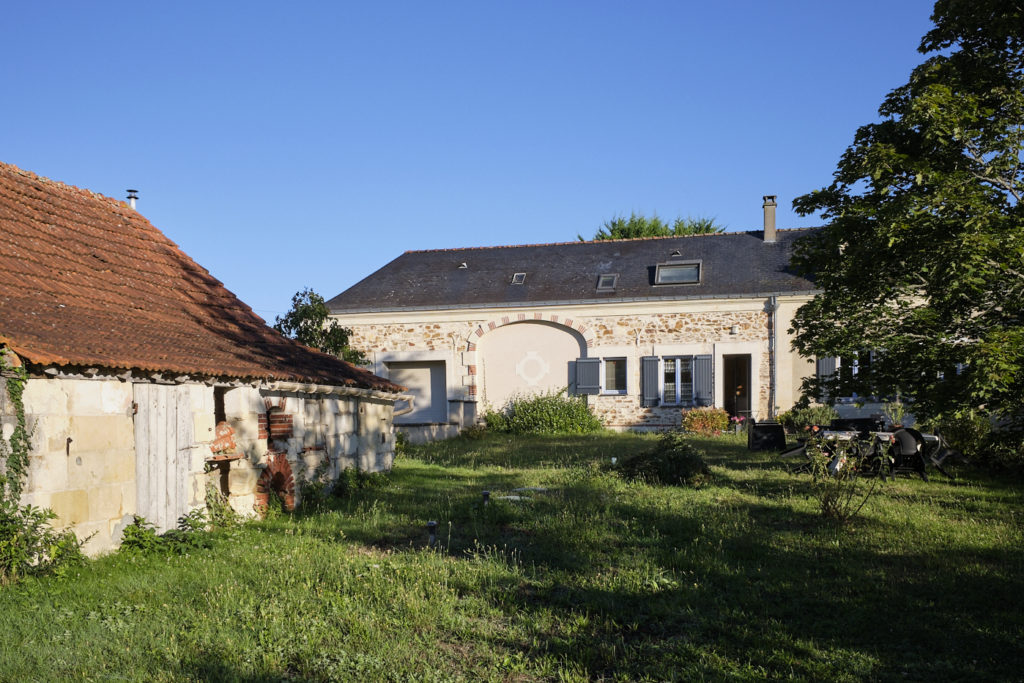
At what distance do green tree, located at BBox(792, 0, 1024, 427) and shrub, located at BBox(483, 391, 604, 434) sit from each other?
10.4 meters

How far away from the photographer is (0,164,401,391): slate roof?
6434 mm

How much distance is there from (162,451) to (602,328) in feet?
47.9

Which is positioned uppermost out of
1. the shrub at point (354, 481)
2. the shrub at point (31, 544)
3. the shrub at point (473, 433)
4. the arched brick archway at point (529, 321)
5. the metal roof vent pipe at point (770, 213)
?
the metal roof vent pipe at point (770, 213)

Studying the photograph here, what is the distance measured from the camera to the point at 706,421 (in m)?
19.0

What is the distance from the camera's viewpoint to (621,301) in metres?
20.2

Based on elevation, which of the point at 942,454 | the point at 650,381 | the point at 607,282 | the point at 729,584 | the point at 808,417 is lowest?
the point at 808,417

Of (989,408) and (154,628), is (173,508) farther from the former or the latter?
(989,408)

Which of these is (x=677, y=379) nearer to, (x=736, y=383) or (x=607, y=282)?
(x=607, y=282)

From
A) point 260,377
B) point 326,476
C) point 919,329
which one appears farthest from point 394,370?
point 919,329

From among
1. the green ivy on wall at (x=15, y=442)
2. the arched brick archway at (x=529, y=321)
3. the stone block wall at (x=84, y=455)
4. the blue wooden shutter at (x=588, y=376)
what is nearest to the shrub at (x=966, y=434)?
the blue wooden shutter at (x=588, y=376)

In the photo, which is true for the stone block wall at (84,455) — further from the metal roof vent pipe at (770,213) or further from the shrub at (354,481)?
the metal roof vent pipe at (770,213)

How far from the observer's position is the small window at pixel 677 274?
67.3 feet

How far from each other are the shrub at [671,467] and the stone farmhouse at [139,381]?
3939mm

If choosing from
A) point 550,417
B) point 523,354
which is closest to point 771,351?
point 550,417
